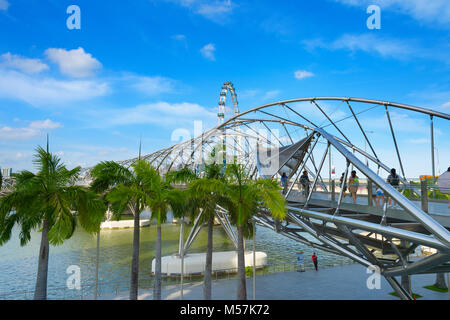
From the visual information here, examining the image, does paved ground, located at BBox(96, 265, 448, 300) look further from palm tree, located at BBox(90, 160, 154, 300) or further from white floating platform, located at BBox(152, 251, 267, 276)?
palm tree, located at BBox(90, 160, 154, 300)

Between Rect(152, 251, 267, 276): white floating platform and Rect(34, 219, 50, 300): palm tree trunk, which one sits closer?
Rect(34, 219, 50, 300): palm tree trunk

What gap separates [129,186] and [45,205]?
4495 mm

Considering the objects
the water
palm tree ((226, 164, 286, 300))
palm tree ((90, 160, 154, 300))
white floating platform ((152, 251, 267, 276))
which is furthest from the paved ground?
palm tree ((226, 164, 286, 300))

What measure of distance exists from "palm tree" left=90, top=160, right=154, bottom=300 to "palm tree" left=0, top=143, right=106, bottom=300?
65.5 inches

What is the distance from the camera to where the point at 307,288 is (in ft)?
80.5

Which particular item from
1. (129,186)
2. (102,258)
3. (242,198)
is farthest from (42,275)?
(102,258)

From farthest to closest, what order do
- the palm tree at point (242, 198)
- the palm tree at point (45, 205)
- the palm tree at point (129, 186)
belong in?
the palm tree at point (129, 186)
the palm tree at point (242, 198)
the palm tree at point (45, 205)

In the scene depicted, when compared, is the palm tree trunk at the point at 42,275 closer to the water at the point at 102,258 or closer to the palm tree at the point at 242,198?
the water at the point at 102,258

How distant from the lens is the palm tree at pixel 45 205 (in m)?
14.6

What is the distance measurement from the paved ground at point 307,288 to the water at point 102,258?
445 cm

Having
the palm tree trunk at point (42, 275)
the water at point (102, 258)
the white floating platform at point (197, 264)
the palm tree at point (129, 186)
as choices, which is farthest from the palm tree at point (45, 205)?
the white floating platform at point (197, 264)

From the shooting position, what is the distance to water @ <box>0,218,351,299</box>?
90.8 feet
